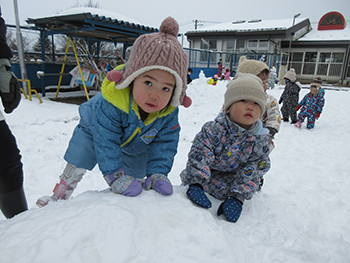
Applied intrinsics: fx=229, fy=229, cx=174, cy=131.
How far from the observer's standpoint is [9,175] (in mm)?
1656

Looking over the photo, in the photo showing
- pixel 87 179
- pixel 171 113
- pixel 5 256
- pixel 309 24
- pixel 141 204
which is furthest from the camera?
pixel 309 24

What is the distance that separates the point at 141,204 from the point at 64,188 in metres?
0.85

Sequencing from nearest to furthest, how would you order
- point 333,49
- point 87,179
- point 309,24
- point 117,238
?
point 117,238
point 87,179
point 333,49
point 309,24

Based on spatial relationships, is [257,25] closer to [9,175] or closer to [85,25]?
[85,25]

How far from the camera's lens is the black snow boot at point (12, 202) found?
1676 mm

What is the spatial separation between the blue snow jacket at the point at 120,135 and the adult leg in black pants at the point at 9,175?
363 millimetres

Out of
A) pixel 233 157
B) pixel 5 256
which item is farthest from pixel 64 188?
pixel 233 157

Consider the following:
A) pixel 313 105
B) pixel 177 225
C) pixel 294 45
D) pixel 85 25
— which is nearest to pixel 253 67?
pixel 177 225

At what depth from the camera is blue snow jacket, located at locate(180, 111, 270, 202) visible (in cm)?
184

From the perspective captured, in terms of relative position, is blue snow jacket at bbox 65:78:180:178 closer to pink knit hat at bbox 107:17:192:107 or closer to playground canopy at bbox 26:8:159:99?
pink knit hat at bbox 107:17:192:107

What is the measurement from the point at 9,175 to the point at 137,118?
1011 millimetres

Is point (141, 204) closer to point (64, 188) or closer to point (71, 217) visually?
point (71, 217)

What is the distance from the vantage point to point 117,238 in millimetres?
1069

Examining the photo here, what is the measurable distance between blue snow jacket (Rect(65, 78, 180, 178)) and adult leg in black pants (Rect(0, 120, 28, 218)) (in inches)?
14.3
